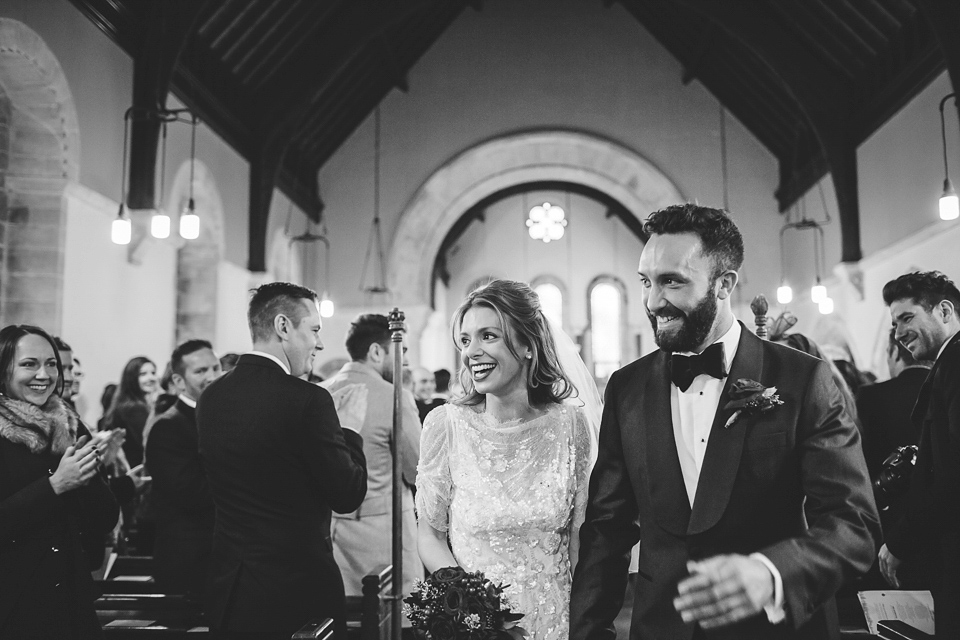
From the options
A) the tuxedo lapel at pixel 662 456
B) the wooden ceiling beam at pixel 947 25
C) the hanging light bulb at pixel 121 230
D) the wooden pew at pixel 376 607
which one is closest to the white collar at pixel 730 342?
the tuxedo lapel at pixel 662 456

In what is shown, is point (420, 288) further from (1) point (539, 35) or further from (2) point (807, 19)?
(2) point (807, 19)

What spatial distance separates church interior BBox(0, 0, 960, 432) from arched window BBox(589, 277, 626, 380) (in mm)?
7091

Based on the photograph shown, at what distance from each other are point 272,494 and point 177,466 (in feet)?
2.90

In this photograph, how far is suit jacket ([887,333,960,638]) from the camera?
2344 mm

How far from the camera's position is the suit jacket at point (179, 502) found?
3.32 m

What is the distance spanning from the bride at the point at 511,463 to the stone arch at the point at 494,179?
10.4 metres

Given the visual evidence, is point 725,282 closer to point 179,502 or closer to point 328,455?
point 328,455

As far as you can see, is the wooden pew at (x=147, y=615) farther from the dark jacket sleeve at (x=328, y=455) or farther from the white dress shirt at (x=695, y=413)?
the white dress shirt at (x=695, y=413)

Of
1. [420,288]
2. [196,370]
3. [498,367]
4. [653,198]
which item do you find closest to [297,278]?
[420,288]

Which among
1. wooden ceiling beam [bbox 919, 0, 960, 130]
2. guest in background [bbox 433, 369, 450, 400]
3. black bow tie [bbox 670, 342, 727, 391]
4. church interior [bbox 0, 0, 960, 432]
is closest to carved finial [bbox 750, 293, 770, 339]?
black bow tie [bbox 670, 342, 727, 391]

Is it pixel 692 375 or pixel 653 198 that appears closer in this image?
pixel 692 375

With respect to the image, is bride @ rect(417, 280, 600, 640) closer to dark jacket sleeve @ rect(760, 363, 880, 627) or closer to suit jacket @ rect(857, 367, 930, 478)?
dark jacket sleeve @ rect(760, 363, 880, 627)

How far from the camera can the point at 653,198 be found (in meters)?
12.5

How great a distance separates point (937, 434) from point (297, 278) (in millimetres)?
10812
